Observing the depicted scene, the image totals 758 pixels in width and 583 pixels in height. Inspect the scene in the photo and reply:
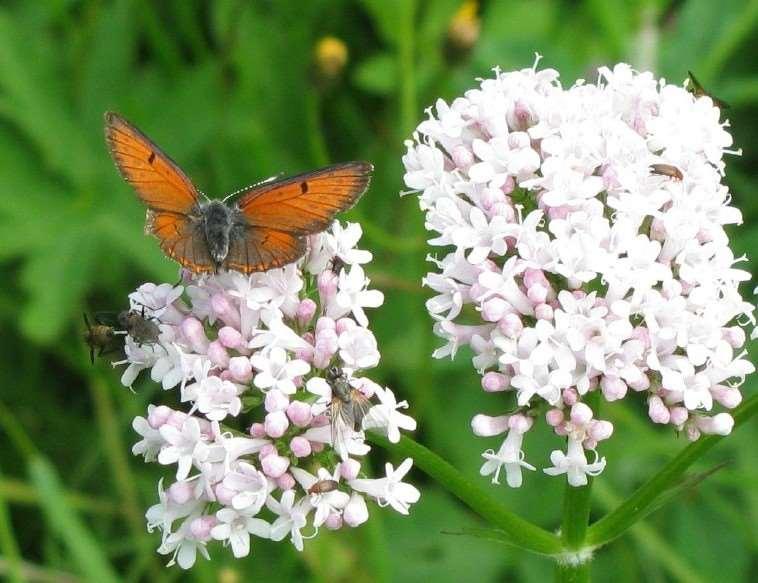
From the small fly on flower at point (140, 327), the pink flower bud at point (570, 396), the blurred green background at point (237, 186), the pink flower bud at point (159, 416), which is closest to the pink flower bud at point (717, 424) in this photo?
Answer: the pink flower bud at point (570, 396)

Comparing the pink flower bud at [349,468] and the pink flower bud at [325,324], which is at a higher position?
the pink flower bud at [325,324]

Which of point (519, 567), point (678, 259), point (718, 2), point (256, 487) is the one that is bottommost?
point (519, 567)

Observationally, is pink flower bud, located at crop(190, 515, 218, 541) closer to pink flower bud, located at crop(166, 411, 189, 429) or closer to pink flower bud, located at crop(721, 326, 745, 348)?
pink flower bud, located at crop(166, 411, 189, 429)

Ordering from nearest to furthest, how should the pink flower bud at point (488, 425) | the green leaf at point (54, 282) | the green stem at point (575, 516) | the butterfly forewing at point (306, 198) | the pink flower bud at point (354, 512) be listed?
the butterfly forewing at point (306, 198) → the pink flower bud at point (354, 512) → the pink flower bud at point (488, 425) → the green stem at point (575, 516) → the green leaf at point (54, 282)

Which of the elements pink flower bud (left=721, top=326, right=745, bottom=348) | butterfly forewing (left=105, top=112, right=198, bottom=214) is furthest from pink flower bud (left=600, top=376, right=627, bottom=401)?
butterfly forewing (left=105, top=112, right=198, bottom=214)

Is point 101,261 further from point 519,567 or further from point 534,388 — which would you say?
point 534,388

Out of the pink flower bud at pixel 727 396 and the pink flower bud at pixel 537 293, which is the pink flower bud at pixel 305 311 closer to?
the pink flower bud at pixel 537 293

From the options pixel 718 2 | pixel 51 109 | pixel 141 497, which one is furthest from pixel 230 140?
pixel 718 2
